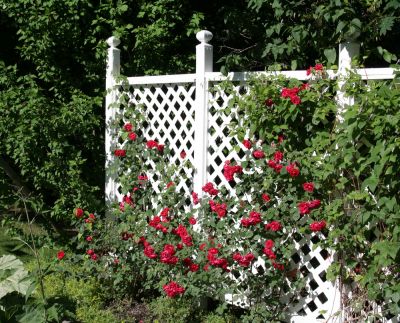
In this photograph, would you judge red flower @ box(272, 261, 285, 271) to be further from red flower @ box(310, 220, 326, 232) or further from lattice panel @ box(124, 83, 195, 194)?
lattice panel @ box(124, 83, 195, 194)

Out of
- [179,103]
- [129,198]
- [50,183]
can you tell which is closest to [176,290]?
[129,198]

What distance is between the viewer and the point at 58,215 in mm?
5195

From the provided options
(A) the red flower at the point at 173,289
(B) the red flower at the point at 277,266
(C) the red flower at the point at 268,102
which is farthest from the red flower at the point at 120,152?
(B) the red flower at the point at 277,266

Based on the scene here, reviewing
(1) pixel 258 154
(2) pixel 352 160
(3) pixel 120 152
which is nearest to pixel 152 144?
(3) pixel 120 152

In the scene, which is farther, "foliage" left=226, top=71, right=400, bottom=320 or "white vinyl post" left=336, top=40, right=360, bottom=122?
"white vinyl post" left=336, top=40, right=360, bottom=122

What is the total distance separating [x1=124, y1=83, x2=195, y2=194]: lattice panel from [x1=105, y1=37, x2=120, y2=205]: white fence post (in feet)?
0.70

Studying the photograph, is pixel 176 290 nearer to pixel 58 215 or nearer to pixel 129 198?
pixel 129 198

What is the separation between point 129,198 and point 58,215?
0.81 meters

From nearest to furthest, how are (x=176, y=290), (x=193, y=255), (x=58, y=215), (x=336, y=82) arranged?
(x=336, y=82) < (x=176, y=290) < (x=193, y=255) < (x=58, y=215)

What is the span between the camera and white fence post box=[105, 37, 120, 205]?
5.07m

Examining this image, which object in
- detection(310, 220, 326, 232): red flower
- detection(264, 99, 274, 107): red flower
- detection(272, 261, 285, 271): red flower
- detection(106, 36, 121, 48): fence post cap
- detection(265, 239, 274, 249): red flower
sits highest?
detection(106, 36, 121, 48): fence post cap

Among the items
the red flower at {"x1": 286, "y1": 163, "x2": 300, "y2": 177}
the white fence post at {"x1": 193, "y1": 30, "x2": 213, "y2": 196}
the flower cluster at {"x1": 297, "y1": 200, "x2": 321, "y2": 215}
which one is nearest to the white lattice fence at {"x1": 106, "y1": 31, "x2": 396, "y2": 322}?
the white fence post at {"x1": 193, "y1": 30, "x2": 213, "y2": 196}

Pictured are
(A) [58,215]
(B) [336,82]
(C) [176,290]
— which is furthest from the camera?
(A) [58,215]

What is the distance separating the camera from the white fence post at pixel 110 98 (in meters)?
5.07
